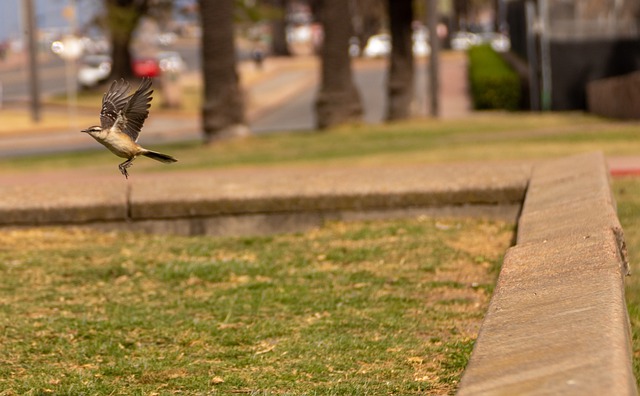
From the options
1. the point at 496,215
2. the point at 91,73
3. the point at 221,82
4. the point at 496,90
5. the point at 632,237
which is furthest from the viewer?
the point at 91,73

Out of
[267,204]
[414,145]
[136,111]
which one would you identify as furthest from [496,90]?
[136,111]

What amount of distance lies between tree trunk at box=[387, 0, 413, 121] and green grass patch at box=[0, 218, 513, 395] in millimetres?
20424

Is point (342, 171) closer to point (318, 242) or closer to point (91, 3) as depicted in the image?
point (318, 242)

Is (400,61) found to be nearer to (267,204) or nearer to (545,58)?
(545,58)

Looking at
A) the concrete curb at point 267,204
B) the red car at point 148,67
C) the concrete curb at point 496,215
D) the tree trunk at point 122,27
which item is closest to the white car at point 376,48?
the red car at point 148,67

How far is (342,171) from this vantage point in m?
11.6

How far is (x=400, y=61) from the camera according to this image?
30.7m

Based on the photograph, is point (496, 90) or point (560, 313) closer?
point (560, 313)

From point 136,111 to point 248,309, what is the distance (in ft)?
8.69

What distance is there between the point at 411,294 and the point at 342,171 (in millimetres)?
3794

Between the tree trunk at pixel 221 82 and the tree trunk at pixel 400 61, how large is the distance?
19.3 feet

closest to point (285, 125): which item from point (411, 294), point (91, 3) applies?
point (91, 3)

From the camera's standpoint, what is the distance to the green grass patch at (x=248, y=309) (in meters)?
6.15

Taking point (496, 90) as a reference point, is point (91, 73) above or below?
above
